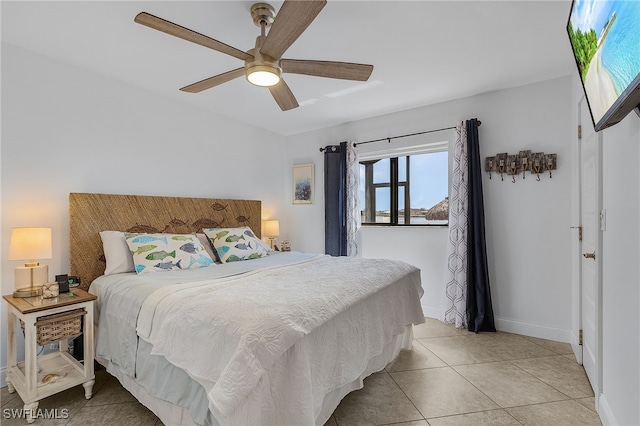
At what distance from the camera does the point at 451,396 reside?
6.84ft

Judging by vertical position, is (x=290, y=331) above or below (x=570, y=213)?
below

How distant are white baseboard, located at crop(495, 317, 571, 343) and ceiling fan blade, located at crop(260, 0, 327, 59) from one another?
335 centimetres

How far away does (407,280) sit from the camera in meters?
2.59

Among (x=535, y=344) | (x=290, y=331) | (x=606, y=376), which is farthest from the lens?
(x=535, y=344)

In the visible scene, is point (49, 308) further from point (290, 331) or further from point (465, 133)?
point (465, 133)

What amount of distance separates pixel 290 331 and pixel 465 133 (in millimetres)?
2985

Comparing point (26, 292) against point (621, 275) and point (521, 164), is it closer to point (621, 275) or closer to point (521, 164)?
point (621, 275)

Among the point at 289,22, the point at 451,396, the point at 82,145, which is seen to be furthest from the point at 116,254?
the point at 451,396

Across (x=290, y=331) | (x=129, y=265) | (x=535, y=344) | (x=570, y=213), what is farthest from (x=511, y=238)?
(x=129, y=265)

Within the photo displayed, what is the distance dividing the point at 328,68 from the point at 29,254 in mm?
2329

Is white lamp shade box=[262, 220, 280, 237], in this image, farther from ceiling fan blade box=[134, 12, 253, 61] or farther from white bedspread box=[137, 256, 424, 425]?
ceiling fan blade box=[134, 12, 253, 61]

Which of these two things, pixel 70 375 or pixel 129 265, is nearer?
pixel 70 375

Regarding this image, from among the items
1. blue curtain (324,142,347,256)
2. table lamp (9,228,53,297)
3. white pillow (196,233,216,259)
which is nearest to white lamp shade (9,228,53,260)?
table lamp (9,228,53,297)

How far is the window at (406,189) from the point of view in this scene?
379 cm
